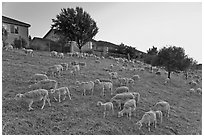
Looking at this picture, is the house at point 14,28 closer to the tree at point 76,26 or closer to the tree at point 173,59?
the tree at point 76,26

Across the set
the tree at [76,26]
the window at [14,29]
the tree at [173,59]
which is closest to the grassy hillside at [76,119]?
the tree at [173,59]

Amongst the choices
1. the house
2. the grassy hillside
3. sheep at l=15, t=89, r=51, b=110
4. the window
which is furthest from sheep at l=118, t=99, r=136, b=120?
the window

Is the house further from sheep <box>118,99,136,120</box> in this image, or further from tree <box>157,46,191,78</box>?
sheep <box>118,99,136,120</box>

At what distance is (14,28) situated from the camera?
129ft

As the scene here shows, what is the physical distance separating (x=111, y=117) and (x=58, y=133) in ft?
7.47

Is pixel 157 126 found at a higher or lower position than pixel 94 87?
lower

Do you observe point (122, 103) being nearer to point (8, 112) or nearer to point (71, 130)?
point (71, 130)

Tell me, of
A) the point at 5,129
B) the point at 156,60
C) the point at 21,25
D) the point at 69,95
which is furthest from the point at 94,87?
the point at 21,25

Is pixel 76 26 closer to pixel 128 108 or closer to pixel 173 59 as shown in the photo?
pixel 173 59

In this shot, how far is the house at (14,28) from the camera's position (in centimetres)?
3779

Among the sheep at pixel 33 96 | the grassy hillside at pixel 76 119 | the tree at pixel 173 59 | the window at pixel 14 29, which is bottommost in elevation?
the grassy hillside at pixel 76 119

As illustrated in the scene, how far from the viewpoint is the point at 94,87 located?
10.9 meters

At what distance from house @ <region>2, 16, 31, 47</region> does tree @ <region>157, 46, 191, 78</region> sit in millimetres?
26897

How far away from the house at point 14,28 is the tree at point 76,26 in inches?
233
